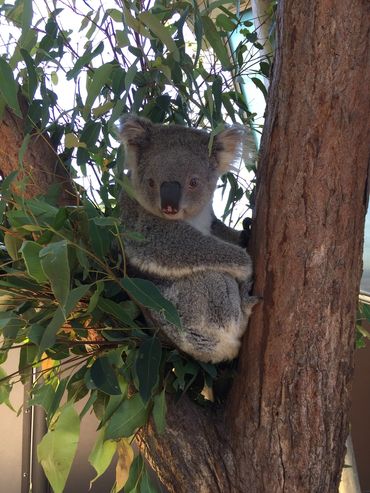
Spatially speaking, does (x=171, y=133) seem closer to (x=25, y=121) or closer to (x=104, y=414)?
(x=25, y=121)

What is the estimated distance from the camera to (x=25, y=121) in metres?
1.84

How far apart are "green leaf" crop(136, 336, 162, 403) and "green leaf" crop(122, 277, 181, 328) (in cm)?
13

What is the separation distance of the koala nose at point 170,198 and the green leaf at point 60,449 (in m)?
0.65

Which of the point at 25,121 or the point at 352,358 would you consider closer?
the point at 352,358

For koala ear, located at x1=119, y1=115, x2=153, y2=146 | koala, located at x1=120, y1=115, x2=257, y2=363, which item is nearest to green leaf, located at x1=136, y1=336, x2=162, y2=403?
koala, located at x1=120, y1=115, x2=257, y2=363

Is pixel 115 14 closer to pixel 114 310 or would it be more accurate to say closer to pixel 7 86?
pixel 7 86

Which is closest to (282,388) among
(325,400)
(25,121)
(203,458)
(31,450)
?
(325,400)

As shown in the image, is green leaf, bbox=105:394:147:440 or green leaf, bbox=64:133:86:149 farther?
green leaf, bbox=64:133:86:149

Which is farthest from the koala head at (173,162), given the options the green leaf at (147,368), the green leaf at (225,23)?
the green leaf at (147,368)

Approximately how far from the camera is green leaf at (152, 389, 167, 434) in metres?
1.54

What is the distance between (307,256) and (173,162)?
2.21 ft

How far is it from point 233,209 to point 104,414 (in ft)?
3.49

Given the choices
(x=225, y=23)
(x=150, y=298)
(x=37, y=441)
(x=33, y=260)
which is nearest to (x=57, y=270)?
(x=33, y=260)

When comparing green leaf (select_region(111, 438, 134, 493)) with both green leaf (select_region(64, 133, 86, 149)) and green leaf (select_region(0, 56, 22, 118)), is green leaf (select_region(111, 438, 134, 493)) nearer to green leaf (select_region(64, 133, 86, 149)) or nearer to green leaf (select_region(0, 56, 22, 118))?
green leaf (select_region(64, 133, 86, 149))
